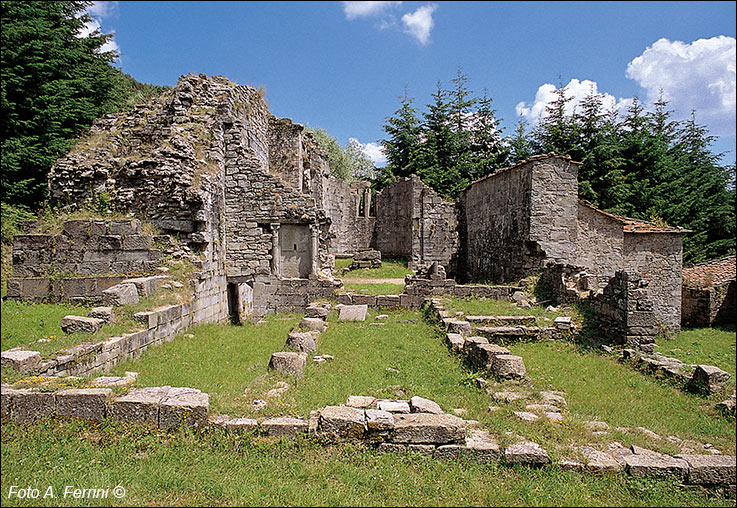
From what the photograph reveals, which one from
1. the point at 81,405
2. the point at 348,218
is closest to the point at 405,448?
the point at 81,405

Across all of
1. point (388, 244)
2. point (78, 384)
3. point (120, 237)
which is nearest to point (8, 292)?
point (120, 237)

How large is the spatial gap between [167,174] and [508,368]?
10515mm

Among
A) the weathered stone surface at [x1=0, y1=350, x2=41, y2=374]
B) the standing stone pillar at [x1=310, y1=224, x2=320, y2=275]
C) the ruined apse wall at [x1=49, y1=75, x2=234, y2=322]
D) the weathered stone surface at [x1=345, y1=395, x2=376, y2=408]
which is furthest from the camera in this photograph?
the standing stone pillar at [x1=310, y1=224, x2=320, y2=275]

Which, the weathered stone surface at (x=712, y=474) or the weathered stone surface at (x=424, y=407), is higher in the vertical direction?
the weathered stone surface at (x=424, y=407)

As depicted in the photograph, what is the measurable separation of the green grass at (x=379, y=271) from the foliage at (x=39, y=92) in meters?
12.8

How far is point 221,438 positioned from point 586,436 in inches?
178

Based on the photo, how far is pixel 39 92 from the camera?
56.7 ft

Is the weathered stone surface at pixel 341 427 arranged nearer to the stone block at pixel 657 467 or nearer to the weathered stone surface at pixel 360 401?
the weathered stone surface at pixel 360 401

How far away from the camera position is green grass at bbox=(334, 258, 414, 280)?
2367 cm

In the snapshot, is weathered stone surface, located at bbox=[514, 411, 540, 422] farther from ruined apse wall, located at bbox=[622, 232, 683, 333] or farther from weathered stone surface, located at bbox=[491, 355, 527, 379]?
ruined apse wall, located at bbox=[622, 232, 683, 333]

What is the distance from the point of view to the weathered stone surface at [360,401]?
5.97 m

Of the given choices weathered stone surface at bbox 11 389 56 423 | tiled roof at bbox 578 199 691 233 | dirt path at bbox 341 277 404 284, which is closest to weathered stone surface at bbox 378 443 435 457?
weathered stone surface at bbox 11 389 56 423

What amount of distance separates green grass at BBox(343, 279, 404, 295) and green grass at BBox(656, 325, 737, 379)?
9359 mm

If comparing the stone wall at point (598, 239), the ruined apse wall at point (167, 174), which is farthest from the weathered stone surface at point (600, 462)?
the stone wall at point (598, 239)
